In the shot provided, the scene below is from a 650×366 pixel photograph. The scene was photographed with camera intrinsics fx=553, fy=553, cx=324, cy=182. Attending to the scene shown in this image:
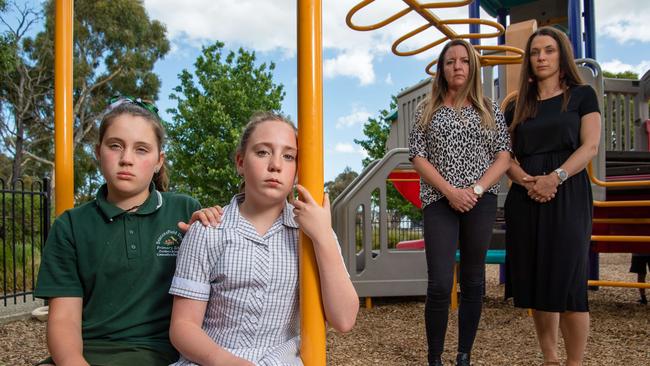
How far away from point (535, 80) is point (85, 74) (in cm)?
2188

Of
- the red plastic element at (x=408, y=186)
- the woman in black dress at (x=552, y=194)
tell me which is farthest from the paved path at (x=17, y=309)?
the woman in black dress at (x=552, y=194)

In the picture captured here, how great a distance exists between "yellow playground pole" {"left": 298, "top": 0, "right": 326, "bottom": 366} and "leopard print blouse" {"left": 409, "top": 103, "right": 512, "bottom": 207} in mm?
1316

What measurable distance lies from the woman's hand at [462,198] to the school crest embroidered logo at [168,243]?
1222mm

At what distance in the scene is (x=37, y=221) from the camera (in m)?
8.68

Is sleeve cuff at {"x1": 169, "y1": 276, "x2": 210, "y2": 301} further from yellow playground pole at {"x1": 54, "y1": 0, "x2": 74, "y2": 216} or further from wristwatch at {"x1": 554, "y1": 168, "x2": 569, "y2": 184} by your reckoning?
wristwatch at {"x1": 554, "y1": 168, "x2": 569, "y2": 184}

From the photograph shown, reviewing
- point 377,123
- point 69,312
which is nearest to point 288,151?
point 69,312

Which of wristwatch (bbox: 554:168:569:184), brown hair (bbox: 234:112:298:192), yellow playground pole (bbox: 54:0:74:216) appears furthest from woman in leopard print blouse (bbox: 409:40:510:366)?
yellow playground pole (bbox: 54:0:74:216)

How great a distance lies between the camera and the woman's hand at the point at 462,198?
7.32 ft

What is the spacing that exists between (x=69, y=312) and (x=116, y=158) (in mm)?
376

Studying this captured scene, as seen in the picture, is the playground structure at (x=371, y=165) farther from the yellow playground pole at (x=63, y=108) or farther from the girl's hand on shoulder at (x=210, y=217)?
the girl's hand on shoulder at (x=210, y=217)

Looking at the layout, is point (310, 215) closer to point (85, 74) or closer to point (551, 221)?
point (551, 221)

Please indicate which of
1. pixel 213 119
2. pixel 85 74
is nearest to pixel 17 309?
pixel 213 119

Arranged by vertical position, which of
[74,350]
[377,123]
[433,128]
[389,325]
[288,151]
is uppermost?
[377,123]

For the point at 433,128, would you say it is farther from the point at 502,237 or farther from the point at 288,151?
the point at 502,237
